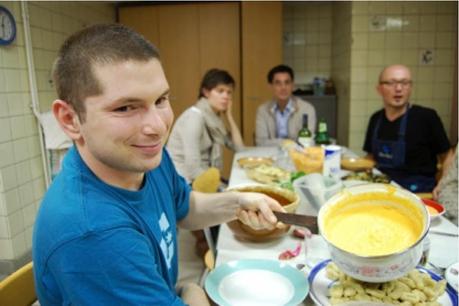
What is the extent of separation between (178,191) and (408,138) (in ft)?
6.23

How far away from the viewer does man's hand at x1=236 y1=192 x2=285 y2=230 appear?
1.01 m

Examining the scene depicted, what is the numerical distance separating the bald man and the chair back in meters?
2.21

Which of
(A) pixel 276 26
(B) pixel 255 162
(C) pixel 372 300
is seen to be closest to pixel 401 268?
(C) pixel 372 300

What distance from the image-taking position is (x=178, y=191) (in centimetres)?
113

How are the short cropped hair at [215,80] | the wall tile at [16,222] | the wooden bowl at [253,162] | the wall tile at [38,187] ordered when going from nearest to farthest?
the wooden bowl at [253,162]
the wall tile at [16,222]
the short cropped hair at [215,80]
the wall tile at [38,187]

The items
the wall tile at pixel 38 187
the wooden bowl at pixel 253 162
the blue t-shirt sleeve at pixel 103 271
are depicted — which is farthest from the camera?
the wall tile at pixel 38 187

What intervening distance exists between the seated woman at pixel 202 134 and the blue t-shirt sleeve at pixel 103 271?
1.74 m

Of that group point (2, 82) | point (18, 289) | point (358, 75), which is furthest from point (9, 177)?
point (358, 75)

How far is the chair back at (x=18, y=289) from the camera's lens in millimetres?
887

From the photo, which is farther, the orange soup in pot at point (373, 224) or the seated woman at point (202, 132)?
the seated woman at point (202, 132)

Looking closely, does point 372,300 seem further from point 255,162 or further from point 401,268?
point 255,162

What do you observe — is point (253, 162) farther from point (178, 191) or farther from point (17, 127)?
point (17, 127)

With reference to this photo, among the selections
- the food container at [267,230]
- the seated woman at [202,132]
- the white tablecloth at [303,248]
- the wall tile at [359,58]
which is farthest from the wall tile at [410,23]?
the food container at [267,230]

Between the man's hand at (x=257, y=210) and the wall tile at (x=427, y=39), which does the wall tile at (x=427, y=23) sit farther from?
the man's hand at (x=257, y=210)
